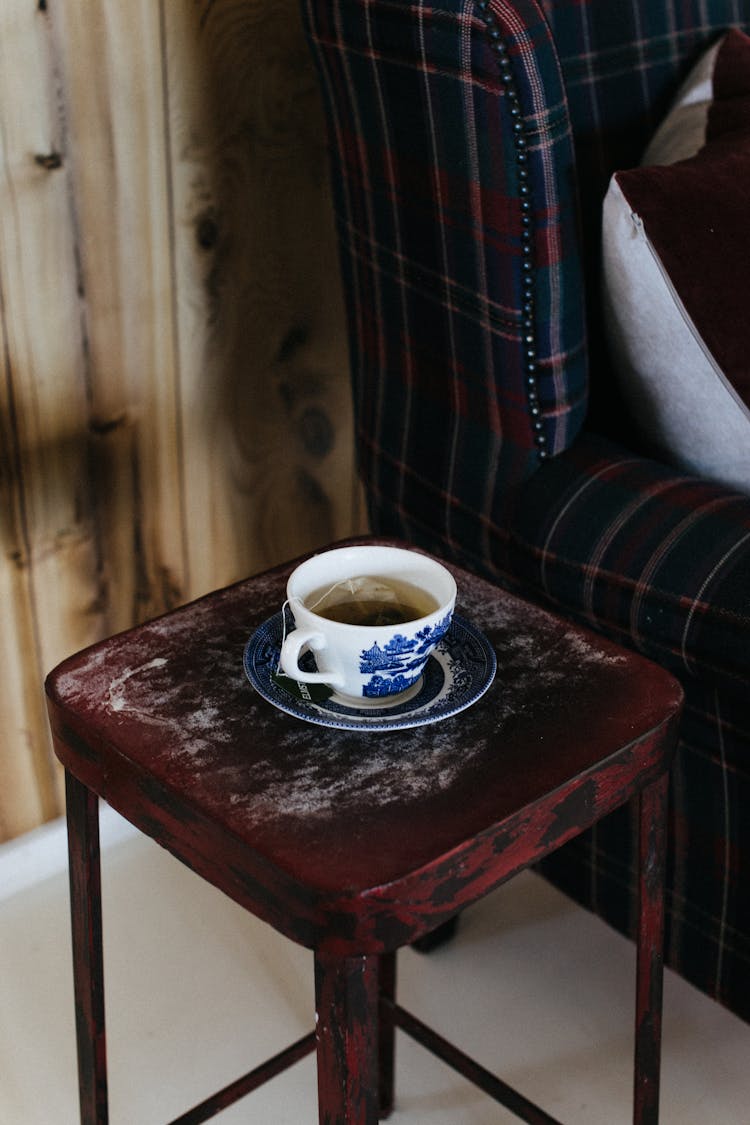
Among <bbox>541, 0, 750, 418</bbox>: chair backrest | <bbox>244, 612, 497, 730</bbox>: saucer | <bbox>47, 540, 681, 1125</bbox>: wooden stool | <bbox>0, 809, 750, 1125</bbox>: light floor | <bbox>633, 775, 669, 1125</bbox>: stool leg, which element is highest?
<bbox>541, 0, 750, 418</bbox>: chair backrest

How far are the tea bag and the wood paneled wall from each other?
1.79 ft

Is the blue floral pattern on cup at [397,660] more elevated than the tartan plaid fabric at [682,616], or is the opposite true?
the blue floral pattern on cup at [397,660]

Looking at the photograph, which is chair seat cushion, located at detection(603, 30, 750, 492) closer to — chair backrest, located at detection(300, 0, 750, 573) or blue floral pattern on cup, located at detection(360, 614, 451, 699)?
chair backrest, located at detection(300, 0, 750, 573)

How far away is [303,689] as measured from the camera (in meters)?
0.82

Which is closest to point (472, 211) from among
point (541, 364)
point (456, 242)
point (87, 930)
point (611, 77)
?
point (456, 242)

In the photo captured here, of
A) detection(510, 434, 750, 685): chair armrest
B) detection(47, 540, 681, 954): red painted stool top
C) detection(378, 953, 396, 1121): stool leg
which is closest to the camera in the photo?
detection(47, 540, 681, 954): red painted stool top

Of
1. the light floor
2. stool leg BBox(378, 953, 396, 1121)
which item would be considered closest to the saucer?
stool leg BBox(378, 953, 396, 1121)

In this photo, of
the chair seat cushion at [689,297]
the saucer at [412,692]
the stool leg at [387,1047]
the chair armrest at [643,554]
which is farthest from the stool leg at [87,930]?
the chair seat cushion at [689,297]

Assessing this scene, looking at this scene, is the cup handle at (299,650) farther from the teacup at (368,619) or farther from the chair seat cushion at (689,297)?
the chair seat cushion at (689,297)

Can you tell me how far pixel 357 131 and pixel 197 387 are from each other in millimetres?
371

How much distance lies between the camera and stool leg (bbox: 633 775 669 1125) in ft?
2.87

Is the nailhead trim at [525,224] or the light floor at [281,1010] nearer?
the nailhead trim at [525,224]

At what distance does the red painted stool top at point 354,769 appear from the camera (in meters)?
0.70

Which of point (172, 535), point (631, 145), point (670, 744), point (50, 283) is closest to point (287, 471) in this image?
point (172, 535)
